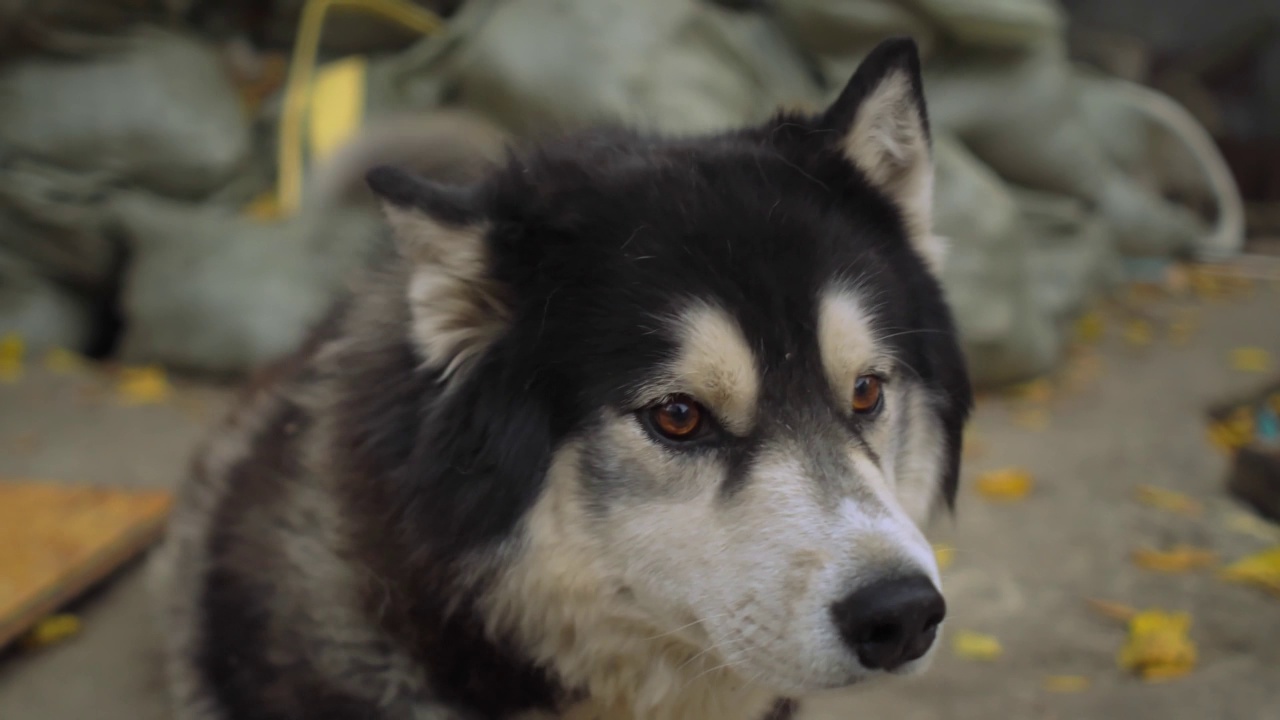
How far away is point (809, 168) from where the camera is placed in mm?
1940

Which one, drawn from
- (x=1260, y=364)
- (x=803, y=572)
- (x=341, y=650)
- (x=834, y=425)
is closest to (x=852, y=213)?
(x=834, y=425)

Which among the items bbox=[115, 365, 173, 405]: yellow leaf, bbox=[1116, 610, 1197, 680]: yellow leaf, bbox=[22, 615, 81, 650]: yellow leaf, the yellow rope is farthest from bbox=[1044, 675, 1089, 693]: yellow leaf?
the yellow rope

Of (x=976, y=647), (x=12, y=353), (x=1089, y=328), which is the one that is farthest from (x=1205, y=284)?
(x=12, y=353)

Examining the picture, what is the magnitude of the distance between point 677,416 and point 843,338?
0.32m

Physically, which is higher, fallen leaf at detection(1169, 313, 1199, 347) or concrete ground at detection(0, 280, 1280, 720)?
concrete ground at detection(0, 280, 1280, 720)

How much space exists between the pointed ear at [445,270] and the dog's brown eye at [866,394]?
65 cm

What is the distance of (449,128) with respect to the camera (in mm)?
4180

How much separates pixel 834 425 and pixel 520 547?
23.0 inches

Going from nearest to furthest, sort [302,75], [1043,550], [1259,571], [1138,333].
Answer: [1259,571] → [1043,550] → [302,75] → [1138,333]

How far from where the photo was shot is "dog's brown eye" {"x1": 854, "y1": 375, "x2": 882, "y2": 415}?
1.82 meters

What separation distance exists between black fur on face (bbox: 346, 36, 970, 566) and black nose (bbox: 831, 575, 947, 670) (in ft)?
1.39

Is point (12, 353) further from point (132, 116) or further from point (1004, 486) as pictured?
point (1004, 486)

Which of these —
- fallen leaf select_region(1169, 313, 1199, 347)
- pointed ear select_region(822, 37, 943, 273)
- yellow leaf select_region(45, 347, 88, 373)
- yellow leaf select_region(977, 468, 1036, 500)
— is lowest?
yellow leaf select_region(45, 347, 88, 373)

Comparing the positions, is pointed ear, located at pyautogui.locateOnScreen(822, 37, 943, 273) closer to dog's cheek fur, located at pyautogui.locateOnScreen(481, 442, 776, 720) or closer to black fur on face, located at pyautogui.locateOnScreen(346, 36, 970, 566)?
black fur on face, located at pyautogui.locateOnScreen(346, 36, 970, 566)
